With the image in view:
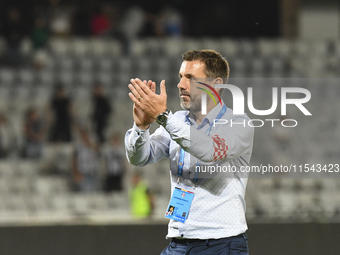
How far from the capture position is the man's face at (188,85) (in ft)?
8.57

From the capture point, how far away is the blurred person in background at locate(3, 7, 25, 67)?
10.2m

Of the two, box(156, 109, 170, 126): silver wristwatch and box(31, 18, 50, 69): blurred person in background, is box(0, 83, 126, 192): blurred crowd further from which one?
box(156, 109, 170, 126): silver wristwatch

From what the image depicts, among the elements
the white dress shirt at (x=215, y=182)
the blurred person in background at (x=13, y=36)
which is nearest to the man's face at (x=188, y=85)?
the white dress shirt at (x=215, y=182)

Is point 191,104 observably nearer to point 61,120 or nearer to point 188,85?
point 188,85

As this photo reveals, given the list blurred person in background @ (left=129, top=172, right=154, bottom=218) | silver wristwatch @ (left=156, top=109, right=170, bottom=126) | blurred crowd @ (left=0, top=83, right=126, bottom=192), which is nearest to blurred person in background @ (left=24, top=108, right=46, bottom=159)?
blurred crowd @ (left=0, top=83, right=126, bottom=192)

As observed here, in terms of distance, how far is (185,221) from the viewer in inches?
101

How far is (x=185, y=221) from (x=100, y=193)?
5.54 meters

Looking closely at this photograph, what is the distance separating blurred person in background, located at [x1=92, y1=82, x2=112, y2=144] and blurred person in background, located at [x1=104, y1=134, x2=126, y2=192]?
0.83 meters

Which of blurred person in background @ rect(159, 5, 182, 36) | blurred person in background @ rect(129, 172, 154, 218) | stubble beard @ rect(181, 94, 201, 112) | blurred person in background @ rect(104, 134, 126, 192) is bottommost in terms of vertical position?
blurred person in background @ rect(129, 172, 154, 218)

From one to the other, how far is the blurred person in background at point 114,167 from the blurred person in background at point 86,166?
18cm

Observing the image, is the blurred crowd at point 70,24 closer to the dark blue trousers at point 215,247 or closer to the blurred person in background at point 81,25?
the blurred person in background at point 81,25

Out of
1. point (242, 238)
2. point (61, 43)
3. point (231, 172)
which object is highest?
point (61, 43)

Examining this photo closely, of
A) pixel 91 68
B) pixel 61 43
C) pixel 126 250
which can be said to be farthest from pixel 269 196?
pixel 61 43

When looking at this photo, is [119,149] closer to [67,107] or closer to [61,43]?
[67,107]
